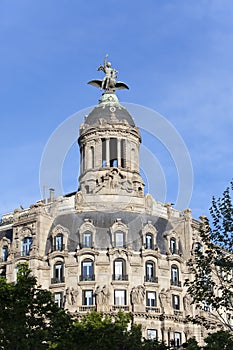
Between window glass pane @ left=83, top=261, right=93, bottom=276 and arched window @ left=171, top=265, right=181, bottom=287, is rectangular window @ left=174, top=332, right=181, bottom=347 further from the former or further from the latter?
window glass pane @ left=83, top=261, right=93, bottom=276

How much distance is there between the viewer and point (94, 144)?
314 ft

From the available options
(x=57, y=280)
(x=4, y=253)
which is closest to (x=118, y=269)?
(x=57, y=280)

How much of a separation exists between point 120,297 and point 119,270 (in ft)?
10.8

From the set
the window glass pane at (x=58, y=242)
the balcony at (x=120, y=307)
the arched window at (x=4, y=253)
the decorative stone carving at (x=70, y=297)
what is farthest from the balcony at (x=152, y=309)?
the arched window at (x=4, y=253)

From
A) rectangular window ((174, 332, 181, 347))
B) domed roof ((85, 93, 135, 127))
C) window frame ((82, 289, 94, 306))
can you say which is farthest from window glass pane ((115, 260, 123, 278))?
domed roof ((85, 93, 135, 127))

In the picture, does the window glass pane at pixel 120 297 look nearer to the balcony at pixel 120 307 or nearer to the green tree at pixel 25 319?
the balcony at pixel 120 307

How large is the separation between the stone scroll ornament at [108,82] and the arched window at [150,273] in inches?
1233

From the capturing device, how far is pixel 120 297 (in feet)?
266

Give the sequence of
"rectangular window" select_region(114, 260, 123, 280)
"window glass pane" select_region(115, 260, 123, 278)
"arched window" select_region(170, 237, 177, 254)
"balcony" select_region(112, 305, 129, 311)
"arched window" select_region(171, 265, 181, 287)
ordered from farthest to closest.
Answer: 1. "arched window" select_region(170, 237, 177, 254)
2. "arched window" select_region(171, 265, 181, 287)
3. "window glass pane" select_region(115, 260, 123, 278)
4. "rectangular window" select_region(114, 260, 123, 280)
5. "balcony" select_region(112, 305, 129, 311)

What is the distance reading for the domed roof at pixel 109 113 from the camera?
9725 cm

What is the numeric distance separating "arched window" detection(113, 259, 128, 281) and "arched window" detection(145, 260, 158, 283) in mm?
2807

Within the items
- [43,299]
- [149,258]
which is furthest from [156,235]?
[43,299]

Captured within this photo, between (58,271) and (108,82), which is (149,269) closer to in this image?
(58,271)

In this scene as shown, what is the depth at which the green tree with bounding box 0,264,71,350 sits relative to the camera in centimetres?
4522
